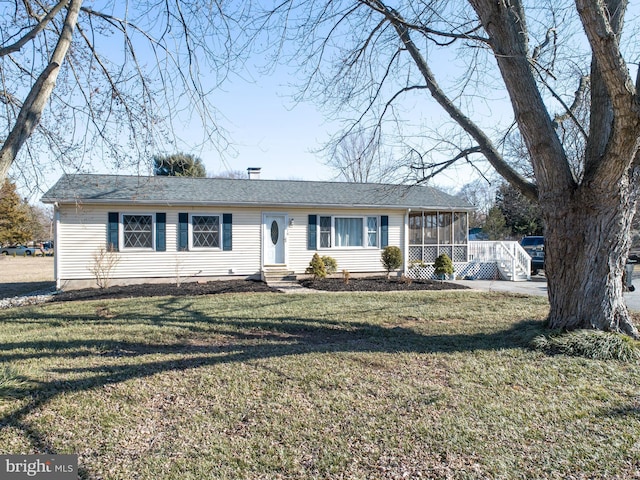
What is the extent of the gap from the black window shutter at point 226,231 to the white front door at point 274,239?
1.27 m

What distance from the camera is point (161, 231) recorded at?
13.5 meters

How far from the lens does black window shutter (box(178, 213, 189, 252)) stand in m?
13.8

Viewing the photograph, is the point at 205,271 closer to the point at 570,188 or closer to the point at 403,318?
the point at 403,318

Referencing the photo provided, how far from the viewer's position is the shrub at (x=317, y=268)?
1441 cm

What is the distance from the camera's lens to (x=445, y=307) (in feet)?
30.7

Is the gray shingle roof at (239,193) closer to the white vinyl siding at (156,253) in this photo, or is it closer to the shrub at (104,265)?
the white vinyl siding at (156,253)

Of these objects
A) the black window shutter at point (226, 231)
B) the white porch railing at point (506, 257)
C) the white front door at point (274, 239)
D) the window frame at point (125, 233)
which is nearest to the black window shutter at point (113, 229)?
the window frame at point (125, 233)

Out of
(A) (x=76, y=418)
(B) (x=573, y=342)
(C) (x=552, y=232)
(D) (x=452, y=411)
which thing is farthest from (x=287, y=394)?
(C) (x=552, y=232)

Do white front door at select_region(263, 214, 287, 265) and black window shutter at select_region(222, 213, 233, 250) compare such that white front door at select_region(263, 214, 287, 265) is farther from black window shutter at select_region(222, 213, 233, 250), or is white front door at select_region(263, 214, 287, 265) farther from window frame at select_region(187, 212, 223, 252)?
window frame at select_region(187, 212, 223, 252)

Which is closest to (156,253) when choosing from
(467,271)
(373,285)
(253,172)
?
(253,172)

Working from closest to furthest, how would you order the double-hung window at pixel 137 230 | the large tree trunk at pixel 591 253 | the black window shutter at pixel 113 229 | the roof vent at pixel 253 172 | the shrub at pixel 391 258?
the large tree trunk at pixel 591 253
the black window shutter at pixel 113 229
the double-hung window at pixel 137 230
the shrub at pixel 391 258
the roof vent at pixel 253 172

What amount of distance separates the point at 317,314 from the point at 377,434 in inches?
200

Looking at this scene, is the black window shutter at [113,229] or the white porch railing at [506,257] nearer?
the black window shutter at [113,229]

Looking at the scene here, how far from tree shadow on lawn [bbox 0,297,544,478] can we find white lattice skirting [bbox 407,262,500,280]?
8.80 metres
